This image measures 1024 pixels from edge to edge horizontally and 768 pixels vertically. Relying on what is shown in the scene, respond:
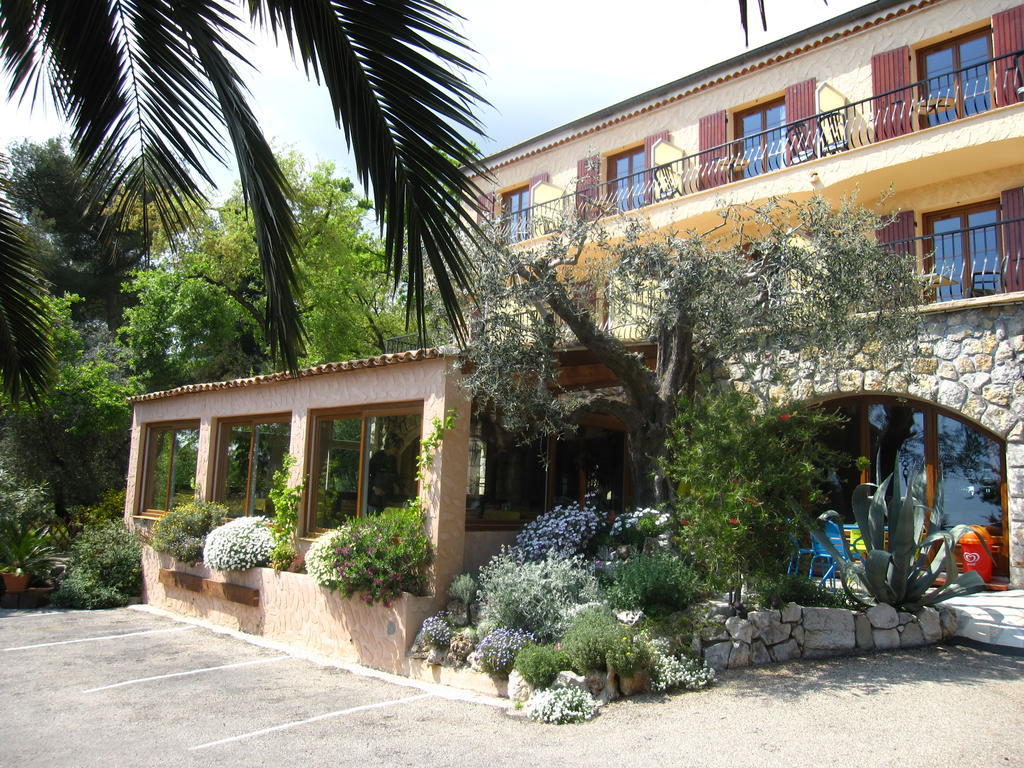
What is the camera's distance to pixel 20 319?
4.18 m

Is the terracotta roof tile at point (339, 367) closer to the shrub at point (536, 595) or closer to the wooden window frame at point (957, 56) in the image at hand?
the shrub at point (536, 595)

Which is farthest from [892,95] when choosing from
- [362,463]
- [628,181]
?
[362,463]

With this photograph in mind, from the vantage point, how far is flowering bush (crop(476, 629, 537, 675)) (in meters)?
6.89

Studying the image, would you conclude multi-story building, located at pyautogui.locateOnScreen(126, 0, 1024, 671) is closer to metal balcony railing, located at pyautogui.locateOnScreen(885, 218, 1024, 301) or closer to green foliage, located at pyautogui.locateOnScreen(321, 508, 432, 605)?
metal balcony railing, located at pyautogui.locateOnScreen(885, 218, 1024, 301)

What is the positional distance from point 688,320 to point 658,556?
2514 mm

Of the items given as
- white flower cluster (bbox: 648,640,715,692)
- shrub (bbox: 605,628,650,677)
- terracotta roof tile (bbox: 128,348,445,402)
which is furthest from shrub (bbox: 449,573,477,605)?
terracotta roof tile (bbox: 128,348,445,402)

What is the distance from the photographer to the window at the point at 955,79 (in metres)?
11.6

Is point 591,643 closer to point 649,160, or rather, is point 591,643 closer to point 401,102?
point 401,102

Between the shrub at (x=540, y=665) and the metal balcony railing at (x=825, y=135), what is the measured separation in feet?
15.3

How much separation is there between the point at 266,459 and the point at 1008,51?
12.6 m

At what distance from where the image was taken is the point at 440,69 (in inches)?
98.7

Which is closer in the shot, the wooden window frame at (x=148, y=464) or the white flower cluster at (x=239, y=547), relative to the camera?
the white flower cluster at (x=239, y=547)

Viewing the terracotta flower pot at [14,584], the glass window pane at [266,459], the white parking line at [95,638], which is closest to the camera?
the white parking line at [95,638]

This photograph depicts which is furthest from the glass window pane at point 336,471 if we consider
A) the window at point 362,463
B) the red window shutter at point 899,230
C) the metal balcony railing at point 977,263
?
the red window shutter at point 899,230
